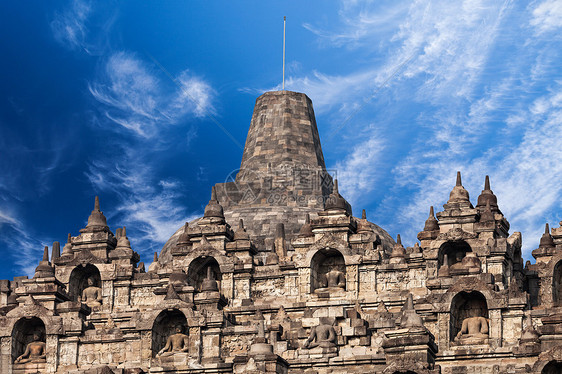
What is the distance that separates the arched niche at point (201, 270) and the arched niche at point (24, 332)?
915 centimetres

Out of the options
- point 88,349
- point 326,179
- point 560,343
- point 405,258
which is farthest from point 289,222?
point 560,343

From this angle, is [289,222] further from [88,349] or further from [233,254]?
[88,349]

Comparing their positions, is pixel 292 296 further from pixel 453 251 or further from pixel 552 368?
pixel 552 368

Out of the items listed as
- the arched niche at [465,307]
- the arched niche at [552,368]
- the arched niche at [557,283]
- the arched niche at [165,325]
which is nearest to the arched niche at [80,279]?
the arched niche at [165,325]

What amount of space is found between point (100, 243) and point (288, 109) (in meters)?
17.8

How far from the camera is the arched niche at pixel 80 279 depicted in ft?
307

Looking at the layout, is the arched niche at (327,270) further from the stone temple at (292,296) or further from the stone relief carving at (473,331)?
the stone relief carving at (473,331)

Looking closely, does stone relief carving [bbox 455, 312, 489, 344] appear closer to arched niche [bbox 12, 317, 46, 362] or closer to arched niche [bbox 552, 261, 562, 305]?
arched niche [bbox 552, 261, 562, 305]

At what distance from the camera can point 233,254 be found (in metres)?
92.1

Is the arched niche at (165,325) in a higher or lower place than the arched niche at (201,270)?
lower

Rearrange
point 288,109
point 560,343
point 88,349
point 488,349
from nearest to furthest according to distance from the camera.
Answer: point 560,343 → point 488,349 → point 88,349 → point 288,109

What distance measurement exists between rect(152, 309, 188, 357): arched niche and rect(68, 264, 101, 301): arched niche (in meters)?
10.8

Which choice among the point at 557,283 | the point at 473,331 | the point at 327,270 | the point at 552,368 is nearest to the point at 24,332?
the point at 327,270

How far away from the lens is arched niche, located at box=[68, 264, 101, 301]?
9369 centimetres
